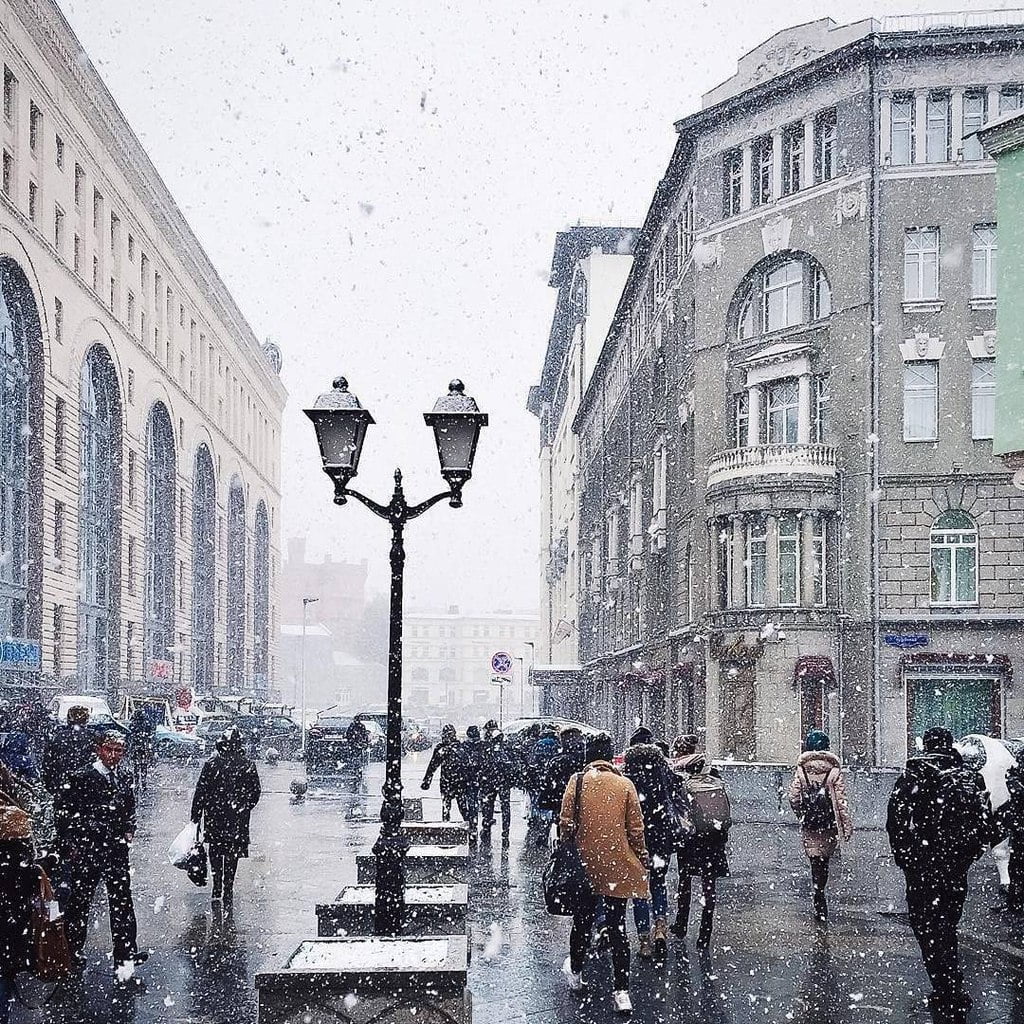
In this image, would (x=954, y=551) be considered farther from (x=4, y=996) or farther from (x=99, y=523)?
(x=99, y=523)

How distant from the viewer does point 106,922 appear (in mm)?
12344

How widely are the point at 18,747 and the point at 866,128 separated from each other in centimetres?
2370

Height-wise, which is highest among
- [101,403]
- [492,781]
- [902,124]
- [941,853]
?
[902,124]

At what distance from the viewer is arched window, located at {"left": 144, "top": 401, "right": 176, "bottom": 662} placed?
67.4 meters

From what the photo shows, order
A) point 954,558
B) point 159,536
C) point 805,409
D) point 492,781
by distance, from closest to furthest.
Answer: point 492,781 → point 954,558 → point 805,409 → point 159,536

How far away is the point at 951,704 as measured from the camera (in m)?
31.7

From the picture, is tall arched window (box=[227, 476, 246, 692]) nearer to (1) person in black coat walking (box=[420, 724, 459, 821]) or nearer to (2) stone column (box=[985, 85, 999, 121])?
(2) stone column (box=[985, 85, 999, 121])

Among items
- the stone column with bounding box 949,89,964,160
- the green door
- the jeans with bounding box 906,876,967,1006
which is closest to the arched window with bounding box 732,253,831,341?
the stone column with bounding box 949,89,964,160

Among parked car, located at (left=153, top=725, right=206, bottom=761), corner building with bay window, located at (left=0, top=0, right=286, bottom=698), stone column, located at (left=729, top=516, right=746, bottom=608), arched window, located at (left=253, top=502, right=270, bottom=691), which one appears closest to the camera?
stone column, located at (left=729, top=516, right=746, bottom=608)

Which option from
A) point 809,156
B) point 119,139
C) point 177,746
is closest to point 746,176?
point 809,156

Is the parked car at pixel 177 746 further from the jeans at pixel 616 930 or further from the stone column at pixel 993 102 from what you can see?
the jeans at pixel 616 930

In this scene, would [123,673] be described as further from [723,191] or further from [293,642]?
[293,642]

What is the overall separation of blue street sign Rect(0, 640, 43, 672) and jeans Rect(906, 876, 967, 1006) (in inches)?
1527

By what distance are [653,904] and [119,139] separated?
5357 cm
